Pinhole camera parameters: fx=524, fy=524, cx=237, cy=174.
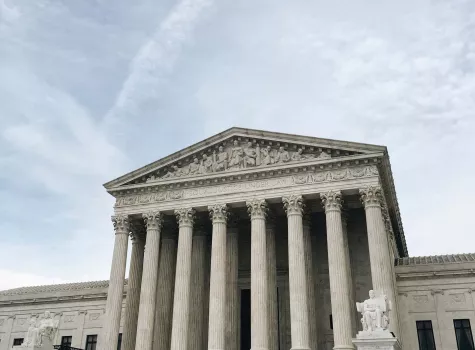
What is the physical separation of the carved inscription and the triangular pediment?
914mm

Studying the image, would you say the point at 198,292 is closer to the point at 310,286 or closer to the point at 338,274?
the point at 310,286

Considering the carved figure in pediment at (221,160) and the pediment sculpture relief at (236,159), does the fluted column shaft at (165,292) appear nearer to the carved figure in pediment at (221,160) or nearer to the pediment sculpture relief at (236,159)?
the pediment sculpture relief at (236,159)

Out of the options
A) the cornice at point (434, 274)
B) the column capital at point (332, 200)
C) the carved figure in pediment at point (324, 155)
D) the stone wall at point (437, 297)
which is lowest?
the stone wall at point (437, 297)

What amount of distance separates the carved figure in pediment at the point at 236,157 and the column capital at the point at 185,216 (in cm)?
397

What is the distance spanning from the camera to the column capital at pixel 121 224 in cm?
3600

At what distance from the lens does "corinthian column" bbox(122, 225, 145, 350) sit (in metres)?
34.9

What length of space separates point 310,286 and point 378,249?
5376mm

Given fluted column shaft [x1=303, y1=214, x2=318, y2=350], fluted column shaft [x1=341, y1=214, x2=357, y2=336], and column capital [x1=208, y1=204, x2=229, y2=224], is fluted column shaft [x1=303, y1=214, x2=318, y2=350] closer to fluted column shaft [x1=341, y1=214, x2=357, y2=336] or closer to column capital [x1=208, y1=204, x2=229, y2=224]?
fluted column shaft [x1=341, y1=214, x2=357, y2=336]

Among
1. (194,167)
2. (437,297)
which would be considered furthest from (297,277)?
(194,167)

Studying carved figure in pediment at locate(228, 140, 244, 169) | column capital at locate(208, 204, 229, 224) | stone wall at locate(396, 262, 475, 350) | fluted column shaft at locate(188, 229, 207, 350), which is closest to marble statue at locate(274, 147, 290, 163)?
carved figure in pediment at locate(228, 140, 244, 169)

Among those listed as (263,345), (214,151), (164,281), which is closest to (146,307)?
(164,281)

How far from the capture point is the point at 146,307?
33.1 metres

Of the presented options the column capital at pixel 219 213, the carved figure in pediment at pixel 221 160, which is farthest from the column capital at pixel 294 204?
the carved figure in pediment at pixel 221 160

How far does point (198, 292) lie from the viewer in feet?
117
